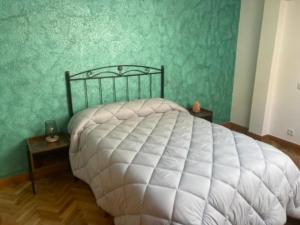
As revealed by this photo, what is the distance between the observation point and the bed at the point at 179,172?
152 cm

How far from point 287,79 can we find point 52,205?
10.7 feet

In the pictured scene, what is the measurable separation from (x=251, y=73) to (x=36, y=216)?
340cm

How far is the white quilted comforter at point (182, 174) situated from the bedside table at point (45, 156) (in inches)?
8.2

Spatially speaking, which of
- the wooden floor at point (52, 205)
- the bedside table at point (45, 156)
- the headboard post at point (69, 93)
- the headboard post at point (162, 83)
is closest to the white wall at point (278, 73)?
the headboard post at point (162, 83)

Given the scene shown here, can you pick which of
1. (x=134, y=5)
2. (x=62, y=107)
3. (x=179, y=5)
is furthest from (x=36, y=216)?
(x=179, y=5)

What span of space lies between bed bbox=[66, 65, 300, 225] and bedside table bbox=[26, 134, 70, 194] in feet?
0.57

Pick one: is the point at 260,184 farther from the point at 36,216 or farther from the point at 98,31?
the point at 98,31

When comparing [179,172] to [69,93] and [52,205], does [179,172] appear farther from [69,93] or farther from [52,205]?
[69,93]

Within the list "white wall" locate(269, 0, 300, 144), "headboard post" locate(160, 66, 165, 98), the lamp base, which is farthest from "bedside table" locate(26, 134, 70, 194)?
"white wall" locate(269, 0, 300, 144)

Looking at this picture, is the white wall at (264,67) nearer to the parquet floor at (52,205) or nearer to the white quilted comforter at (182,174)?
the white quilted comforter at (182,174)

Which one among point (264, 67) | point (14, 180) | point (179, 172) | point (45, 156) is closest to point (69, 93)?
point (45, 156)

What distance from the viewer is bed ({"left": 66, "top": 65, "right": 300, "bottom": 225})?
152 centimetres

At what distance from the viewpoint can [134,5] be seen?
2992 millimetres

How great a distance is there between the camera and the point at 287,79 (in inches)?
139
